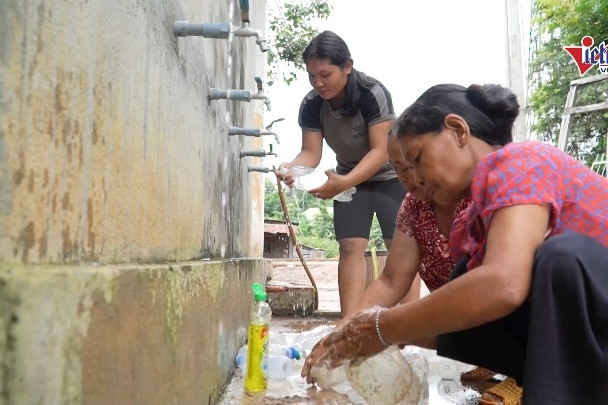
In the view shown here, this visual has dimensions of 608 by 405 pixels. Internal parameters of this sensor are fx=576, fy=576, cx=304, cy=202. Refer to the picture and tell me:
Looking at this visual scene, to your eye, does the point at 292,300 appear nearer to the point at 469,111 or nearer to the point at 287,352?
the point at 287,352

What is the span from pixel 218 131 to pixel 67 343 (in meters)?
2.03

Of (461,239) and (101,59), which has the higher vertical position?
(101,59)

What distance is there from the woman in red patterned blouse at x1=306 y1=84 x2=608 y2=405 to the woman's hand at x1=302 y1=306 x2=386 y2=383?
0.05 meters

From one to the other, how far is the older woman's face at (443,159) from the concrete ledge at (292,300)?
13.0ft

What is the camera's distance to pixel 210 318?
2.21 meters

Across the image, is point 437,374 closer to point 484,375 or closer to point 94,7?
point 484,375

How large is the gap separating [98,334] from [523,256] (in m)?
1.01

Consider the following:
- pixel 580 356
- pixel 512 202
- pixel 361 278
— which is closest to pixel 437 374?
pixel 361 278

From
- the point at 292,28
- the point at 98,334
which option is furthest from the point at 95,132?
the point at 292,28

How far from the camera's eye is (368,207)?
3785mm

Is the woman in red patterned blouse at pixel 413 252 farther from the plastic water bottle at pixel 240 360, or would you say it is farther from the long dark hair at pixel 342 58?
the long dark hair at pixel 342 58

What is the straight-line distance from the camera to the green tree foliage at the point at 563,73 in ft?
30.3

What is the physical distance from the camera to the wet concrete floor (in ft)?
7.66

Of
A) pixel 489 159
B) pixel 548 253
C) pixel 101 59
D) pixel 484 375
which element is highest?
pixel 101 59
